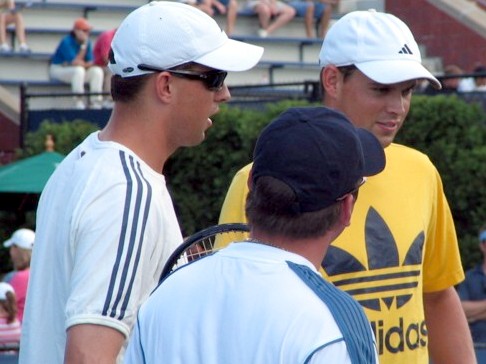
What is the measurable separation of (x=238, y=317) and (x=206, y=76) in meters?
1.00

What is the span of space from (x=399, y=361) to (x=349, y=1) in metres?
16.8

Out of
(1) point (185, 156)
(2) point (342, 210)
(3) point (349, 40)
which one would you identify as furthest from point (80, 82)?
(2) point (342, 210)

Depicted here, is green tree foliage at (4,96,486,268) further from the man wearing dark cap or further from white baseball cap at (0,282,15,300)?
the man wearing dark cap

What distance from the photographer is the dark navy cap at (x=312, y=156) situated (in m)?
2.22

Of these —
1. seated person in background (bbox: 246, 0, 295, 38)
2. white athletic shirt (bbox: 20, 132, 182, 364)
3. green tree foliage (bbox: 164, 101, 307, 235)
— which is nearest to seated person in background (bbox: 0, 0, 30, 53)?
seated person in background (bbox: 246, 0, 295, 38)

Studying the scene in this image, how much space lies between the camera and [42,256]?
9.46 feet

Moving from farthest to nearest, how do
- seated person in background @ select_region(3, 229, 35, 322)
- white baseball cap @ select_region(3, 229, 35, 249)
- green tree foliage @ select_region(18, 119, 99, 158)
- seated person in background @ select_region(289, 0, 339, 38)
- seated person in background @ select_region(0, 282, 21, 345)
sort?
Result: 1. seated person in background @ select_region(289, 0, 339, 38)
2. green tree foliage @ select_region(18, 119, 99, 158)
3. white baseball cap @ select_region(3, 229, 35, 249)
4. seated person in background @ select_region(3, 229, 35, 322)
5. seated person in background @ select_region(0, 282, 21, 345)

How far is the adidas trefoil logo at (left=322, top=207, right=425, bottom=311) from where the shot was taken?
338 cm

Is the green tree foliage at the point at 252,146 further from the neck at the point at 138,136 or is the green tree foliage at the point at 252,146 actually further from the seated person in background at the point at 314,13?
the neck at the point at 138,136

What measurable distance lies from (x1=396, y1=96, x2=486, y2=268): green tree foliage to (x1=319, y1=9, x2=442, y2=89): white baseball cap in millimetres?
6835

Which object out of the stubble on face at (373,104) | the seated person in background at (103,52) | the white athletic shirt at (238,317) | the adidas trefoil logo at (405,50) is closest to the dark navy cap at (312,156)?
the white athletic shirt at (238,317)

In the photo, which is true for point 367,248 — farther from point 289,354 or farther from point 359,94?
point 289,354

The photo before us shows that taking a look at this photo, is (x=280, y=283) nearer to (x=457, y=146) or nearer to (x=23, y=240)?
(x=23, y=240)

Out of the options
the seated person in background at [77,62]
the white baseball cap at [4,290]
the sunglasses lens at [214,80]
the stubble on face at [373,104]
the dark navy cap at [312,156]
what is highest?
the dark navy cap at [312,156]
